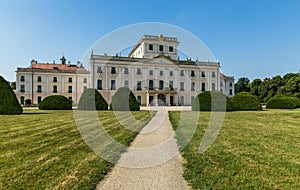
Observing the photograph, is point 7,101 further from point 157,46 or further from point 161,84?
point 157,46

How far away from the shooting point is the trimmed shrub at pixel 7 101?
1574 cm

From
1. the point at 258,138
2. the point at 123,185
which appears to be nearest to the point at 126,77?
the point at 258,138

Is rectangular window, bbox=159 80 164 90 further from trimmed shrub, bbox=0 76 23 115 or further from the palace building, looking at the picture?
trimmed shrub, bbox=0 76 23 115

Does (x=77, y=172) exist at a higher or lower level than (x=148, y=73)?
lower

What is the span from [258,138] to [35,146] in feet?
23.8

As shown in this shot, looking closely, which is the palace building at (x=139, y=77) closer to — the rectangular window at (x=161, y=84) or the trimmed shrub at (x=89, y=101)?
the rectangular window at (x=161, y=84)

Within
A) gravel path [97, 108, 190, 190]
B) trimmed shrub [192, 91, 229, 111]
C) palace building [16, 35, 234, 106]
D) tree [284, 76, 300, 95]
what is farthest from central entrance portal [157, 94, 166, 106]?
gravel path [97, 108, 190, 190]

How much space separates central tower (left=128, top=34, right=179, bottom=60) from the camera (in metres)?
53.5

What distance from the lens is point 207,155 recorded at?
557cm

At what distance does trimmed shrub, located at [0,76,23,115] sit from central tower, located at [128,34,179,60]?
3948cm

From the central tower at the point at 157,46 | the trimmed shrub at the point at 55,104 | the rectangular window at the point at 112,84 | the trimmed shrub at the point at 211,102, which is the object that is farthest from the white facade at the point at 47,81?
the trimmed shrub at the point at 211,102

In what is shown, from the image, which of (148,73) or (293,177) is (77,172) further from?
(148,73)

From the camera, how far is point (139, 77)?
51344 mm

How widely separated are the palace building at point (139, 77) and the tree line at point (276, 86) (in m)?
17.1
